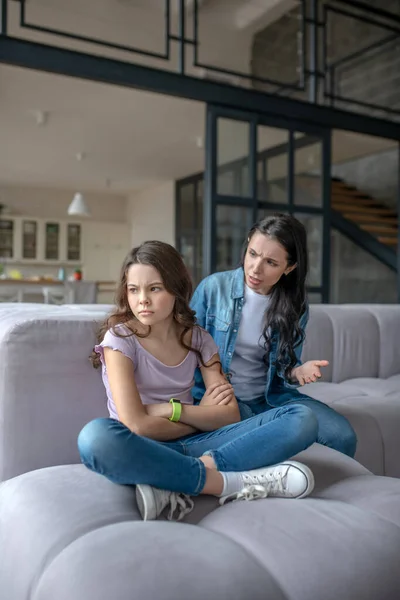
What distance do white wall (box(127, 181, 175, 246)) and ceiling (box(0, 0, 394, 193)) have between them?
0.66m

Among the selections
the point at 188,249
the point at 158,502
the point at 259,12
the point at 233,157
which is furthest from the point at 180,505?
the point at 188,249

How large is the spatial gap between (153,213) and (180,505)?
929 cm

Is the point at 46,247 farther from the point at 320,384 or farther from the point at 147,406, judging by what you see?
the point at 147,406

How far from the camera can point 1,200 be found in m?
10.1

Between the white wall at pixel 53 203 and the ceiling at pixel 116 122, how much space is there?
1.02 m

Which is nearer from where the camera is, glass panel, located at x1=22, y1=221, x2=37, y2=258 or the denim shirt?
the denim shirt

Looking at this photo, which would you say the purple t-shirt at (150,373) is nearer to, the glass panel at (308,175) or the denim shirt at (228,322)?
the denim shirt at (228,322)

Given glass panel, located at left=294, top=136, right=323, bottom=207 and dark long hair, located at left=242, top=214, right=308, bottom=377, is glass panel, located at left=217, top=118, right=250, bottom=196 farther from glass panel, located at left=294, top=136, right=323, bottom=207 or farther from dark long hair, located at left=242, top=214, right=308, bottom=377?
dark long hair, located at left=242, top=214, right=308, bottom=377

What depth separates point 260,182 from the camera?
460 cm

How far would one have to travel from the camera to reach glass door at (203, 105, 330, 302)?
171 inches

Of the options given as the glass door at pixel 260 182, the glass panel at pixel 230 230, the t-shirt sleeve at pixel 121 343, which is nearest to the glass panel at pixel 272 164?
the glass door at pixel 260 182

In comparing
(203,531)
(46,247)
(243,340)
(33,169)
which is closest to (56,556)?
(203,531)

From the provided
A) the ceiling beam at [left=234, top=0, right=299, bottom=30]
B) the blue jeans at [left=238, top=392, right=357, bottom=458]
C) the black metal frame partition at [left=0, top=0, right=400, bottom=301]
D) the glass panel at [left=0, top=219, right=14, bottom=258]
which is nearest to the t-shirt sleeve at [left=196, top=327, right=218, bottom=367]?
the blue jeans at [left=238, top=392, right=357, bottom=458]

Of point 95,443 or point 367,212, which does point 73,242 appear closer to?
point 367,212
